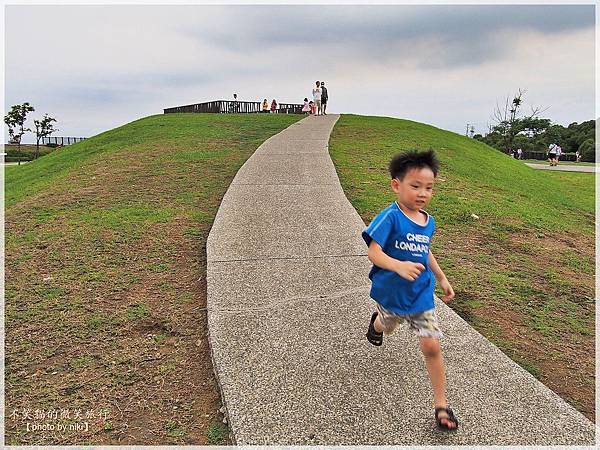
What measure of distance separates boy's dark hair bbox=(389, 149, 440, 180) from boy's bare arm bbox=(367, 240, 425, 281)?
0.40m

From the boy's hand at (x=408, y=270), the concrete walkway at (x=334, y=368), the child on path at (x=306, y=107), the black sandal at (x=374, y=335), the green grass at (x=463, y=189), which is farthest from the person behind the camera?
the child on path at (x=306, y=107)

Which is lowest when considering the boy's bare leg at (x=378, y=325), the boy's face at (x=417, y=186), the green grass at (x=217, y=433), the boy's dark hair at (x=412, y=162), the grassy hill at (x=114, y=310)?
the green grass at (x=217, y=433)

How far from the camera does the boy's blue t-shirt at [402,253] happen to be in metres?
Result: 2.59

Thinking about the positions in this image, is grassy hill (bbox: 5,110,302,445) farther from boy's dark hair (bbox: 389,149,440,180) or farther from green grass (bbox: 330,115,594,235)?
green grass (bbox: 330,115,594,235)

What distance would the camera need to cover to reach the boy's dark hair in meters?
2.63

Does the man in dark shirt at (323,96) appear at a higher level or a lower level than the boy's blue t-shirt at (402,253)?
higher

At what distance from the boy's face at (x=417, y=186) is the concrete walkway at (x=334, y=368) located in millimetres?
1049

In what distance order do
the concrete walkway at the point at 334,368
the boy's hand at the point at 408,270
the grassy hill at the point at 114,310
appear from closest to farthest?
the boy's hand at the point at 408,270 → the concrete walkway at the point at 334,368 → the grassy hill at the point at 114,310

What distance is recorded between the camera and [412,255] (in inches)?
103

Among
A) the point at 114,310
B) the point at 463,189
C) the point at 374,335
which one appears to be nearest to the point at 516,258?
the point at 374,335

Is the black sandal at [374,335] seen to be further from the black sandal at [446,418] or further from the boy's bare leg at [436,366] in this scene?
the black sandal at [446,418]

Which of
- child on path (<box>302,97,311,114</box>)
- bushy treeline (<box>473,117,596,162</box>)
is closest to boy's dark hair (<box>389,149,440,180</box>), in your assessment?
child on path (<box>302,97,311,114</box>)

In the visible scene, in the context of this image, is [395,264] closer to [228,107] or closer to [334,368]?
[334,368]

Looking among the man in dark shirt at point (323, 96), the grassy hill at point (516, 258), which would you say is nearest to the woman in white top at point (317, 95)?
the man in dark shirt at point (323, 96)
